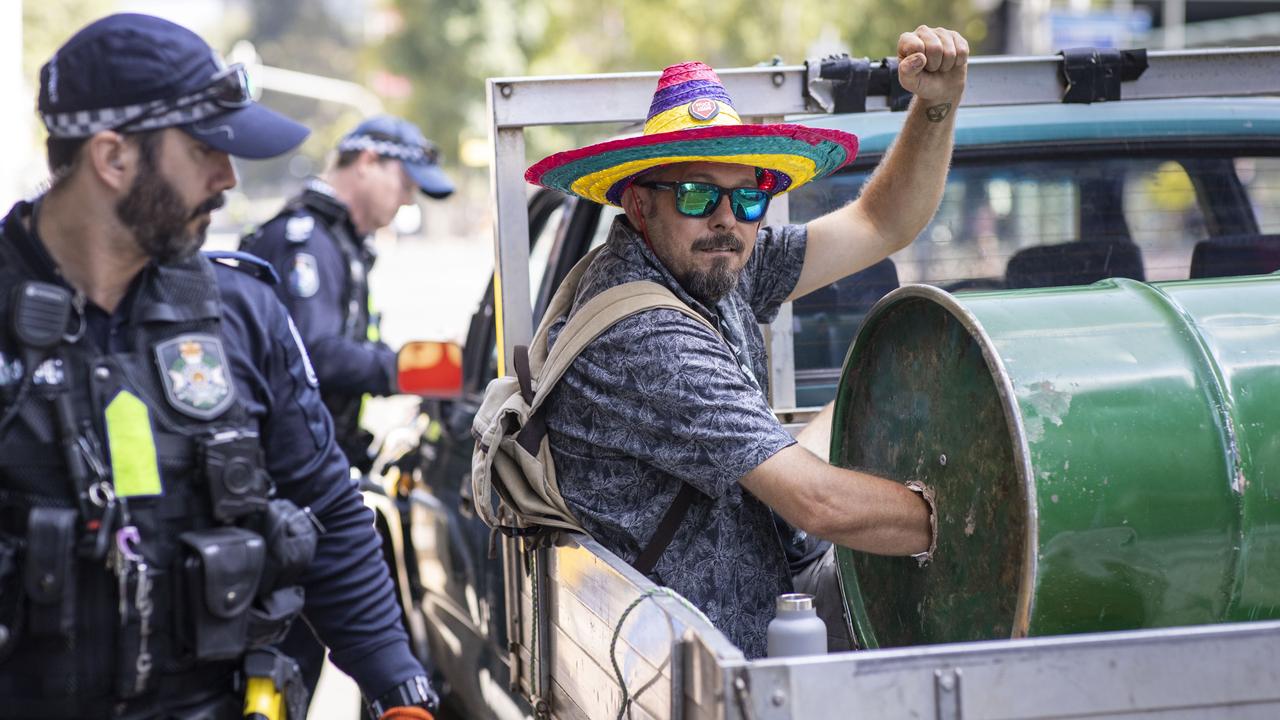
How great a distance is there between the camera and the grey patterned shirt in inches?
109

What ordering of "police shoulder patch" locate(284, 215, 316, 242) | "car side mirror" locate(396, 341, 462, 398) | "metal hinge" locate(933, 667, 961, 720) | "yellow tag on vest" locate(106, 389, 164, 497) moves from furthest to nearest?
"police shoulder patch" locate(284, 215, 316, 242) → "car side mirror" locate(396, 341, 462, 398) → "yellow tag on vest" locate(106, 389, 164, 497) → "metal hinge" locate(933, 667, 961, 720)

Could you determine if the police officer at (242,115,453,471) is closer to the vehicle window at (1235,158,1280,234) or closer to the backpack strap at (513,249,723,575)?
the backpack strap at (513,249,723,575)

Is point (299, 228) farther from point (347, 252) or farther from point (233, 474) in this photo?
point (233, 474)

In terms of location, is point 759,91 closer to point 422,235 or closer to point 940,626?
point 940,626

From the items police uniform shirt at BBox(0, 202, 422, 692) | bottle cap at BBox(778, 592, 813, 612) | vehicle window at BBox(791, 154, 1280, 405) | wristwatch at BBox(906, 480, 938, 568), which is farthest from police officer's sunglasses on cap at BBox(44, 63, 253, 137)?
vehicle window at BBox(791, 154, 1280, 405)

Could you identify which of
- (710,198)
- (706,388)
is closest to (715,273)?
(710,198)

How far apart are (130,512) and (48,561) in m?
0.16

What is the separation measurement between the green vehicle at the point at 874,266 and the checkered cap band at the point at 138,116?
40.3 inches

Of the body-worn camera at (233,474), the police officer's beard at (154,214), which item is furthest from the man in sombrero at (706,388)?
the police officer's beard at (154,214)

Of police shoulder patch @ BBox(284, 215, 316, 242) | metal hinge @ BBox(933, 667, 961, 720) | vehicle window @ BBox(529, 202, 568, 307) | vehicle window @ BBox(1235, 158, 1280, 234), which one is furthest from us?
police shoulder patch @ BBox(284, 215, 316, 242)

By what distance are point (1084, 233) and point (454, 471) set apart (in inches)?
85.9

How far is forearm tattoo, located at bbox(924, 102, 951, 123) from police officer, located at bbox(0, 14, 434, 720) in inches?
57.8

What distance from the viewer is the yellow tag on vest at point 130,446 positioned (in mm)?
2371

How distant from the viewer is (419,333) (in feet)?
70.1
